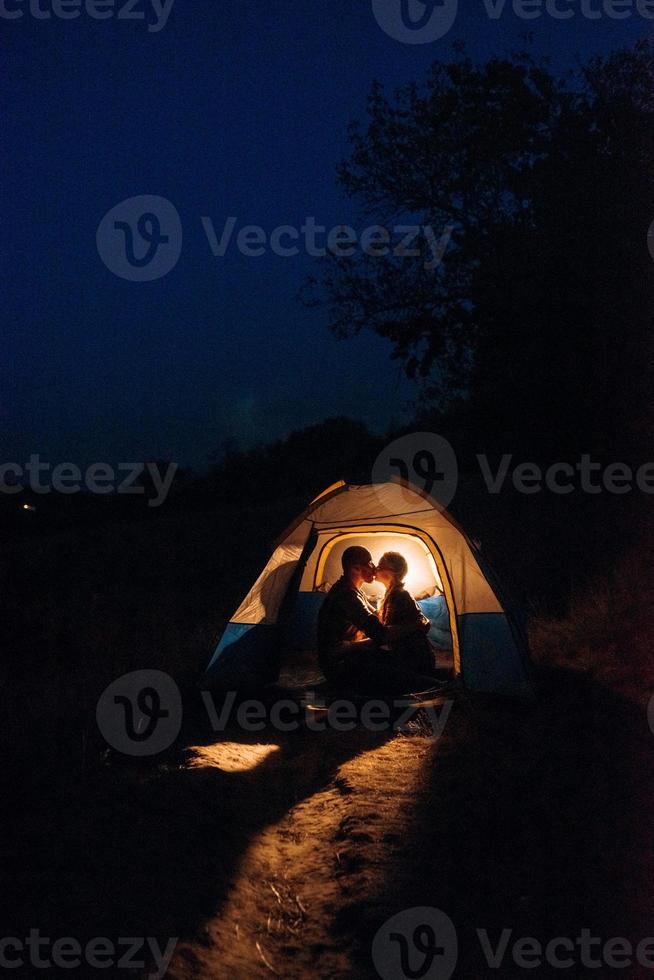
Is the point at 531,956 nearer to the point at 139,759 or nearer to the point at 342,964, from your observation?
the point at 342,964

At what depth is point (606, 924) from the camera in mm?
3857

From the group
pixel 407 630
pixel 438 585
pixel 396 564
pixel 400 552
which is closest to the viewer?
pixel 407 630

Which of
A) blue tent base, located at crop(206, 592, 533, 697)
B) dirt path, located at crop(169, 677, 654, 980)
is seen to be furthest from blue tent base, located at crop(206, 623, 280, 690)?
dirt path, located at crop(169, 677, 654, 980)

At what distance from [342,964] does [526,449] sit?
37.9ft

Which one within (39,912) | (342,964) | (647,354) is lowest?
(342,964)

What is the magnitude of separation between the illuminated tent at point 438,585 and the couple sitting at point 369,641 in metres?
0.39

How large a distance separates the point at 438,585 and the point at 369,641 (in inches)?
104

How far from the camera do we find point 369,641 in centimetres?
866

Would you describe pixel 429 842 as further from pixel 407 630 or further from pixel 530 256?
pixel 530 256

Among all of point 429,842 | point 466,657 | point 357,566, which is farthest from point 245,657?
point 429,842

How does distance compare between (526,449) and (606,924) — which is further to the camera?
(526,449)

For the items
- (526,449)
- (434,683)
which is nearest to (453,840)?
(434,683)

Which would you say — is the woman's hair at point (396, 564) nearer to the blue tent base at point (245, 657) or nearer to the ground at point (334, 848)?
the blue tent base at point (245, 657)

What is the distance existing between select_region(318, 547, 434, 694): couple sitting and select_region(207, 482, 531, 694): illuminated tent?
0.39m
